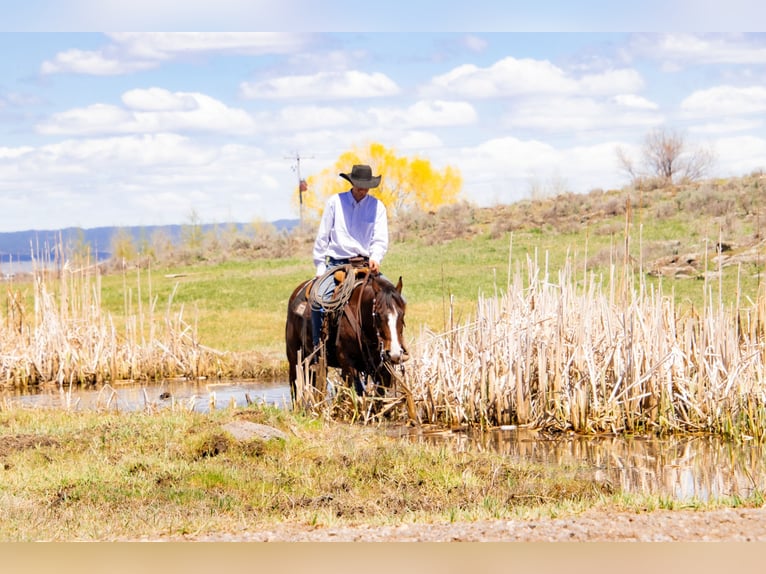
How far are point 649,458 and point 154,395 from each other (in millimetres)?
6278

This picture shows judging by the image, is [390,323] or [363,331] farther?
[363,331]

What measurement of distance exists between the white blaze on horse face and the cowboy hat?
1.39m

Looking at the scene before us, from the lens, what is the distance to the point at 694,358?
9812mm

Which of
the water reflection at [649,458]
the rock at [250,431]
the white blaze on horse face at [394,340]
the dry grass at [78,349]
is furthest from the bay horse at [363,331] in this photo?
the dry grass at [78,349]

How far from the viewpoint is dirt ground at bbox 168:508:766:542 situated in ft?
19.5

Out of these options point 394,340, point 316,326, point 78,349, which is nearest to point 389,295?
point 394,340

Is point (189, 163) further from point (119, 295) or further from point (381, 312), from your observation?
point (119, 295)

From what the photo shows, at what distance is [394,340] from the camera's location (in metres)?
9.15

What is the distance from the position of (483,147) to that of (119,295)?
18.5 m

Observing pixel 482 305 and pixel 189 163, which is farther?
pixel 482 305

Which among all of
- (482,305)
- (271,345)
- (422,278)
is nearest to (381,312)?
(482,305)

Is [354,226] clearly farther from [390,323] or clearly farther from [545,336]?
[545,336]

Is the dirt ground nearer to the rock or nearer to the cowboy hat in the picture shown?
the rock

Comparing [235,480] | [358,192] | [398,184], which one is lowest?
[235,480]
